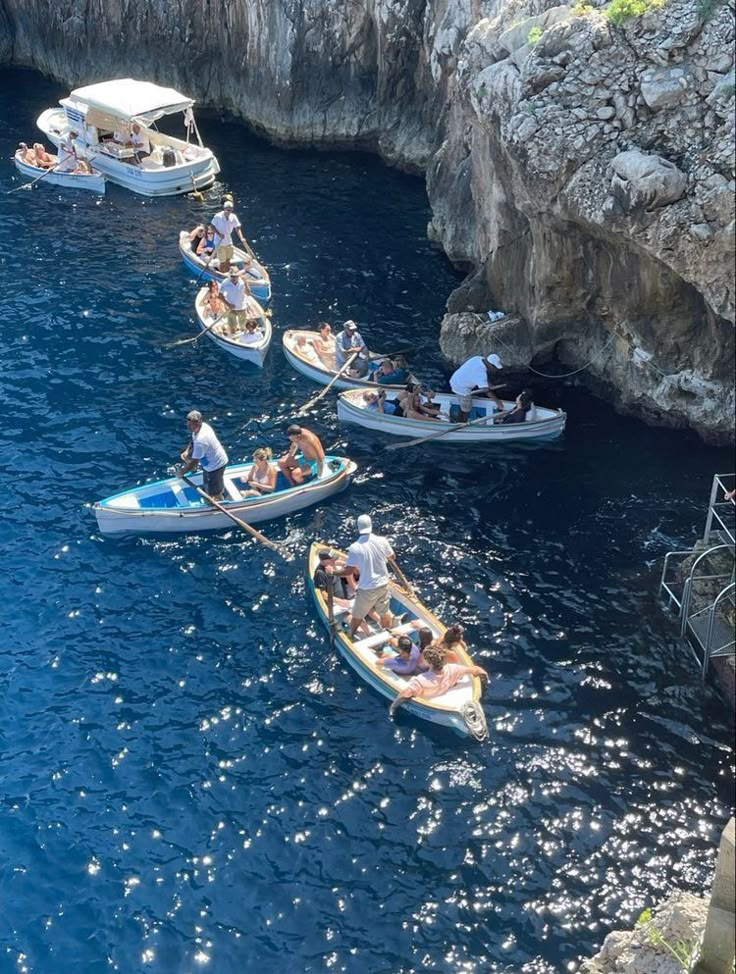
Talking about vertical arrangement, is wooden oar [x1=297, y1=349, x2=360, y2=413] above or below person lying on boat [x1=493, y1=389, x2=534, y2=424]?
below

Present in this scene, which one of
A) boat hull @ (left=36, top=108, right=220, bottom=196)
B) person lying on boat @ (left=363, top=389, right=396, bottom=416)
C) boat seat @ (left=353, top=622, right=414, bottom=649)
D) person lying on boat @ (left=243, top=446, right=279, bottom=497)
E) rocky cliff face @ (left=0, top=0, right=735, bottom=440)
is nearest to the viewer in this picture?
boat seat @ (left=353, top=622, right=414, bottom=649)

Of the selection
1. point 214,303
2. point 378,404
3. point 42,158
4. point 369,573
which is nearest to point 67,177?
point 42,158

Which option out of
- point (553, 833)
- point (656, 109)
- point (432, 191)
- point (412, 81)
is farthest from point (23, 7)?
point (553, 833)

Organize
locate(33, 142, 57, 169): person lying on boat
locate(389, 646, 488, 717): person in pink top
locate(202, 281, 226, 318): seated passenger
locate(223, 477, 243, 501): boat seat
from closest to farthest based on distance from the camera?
locate(389, 646, 488, 717): person in pink top, locate(223, 477, 243, 501): boat seat, locate(202, 281, 226, 318): seated passenger, locate(33, 142, 57, 169): person lying on boat

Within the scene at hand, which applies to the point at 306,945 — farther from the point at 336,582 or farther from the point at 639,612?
the point at 639,612

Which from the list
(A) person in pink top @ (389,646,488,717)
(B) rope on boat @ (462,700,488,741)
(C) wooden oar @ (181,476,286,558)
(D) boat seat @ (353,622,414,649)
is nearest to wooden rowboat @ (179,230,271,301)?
(C) wooden oar @ (181,476,286,558)

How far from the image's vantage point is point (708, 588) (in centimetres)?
2141

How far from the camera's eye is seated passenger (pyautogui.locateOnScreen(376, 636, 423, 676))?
19.9 m

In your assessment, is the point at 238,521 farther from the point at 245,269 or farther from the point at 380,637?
the point at 245,269

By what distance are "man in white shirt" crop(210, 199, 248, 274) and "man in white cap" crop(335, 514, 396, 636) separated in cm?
1649

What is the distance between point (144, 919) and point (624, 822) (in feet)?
25.8

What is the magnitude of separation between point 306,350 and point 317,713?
44.7 feet

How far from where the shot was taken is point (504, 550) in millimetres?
23484

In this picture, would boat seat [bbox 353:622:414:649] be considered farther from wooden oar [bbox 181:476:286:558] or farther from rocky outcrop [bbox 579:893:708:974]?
rocky outcrop [bbox 579:893:708:974]
